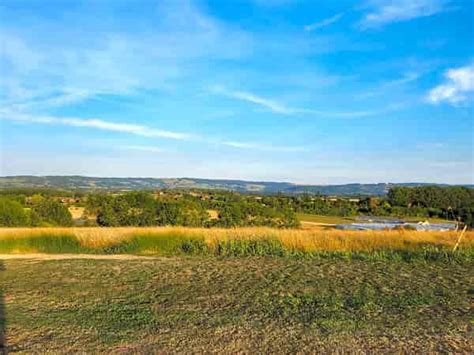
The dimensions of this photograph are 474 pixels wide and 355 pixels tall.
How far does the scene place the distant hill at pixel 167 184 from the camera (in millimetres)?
102250

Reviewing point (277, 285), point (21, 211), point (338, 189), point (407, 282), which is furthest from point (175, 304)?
point (338, 189)

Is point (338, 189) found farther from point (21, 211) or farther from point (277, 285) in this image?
point (277, 285)

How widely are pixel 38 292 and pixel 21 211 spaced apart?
2599cm

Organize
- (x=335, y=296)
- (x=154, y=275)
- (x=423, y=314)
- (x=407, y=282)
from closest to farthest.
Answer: (x=423, y=314), (x=335, y=296), (x=407, y=282), (x=154, y=275)

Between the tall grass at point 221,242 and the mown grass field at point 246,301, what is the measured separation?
8.2 inches

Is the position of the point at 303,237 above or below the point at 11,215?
above

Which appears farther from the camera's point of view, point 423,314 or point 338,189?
point 338,189

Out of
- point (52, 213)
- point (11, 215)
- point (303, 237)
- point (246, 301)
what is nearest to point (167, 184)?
point (52, 213)

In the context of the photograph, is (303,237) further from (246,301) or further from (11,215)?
(11,215)

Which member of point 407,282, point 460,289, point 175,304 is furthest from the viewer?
point 407,282

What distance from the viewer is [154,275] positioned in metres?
10.6

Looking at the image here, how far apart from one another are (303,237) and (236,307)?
1008 cm

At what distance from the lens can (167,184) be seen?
138 metres

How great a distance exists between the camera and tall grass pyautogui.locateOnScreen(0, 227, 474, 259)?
1620 cm
